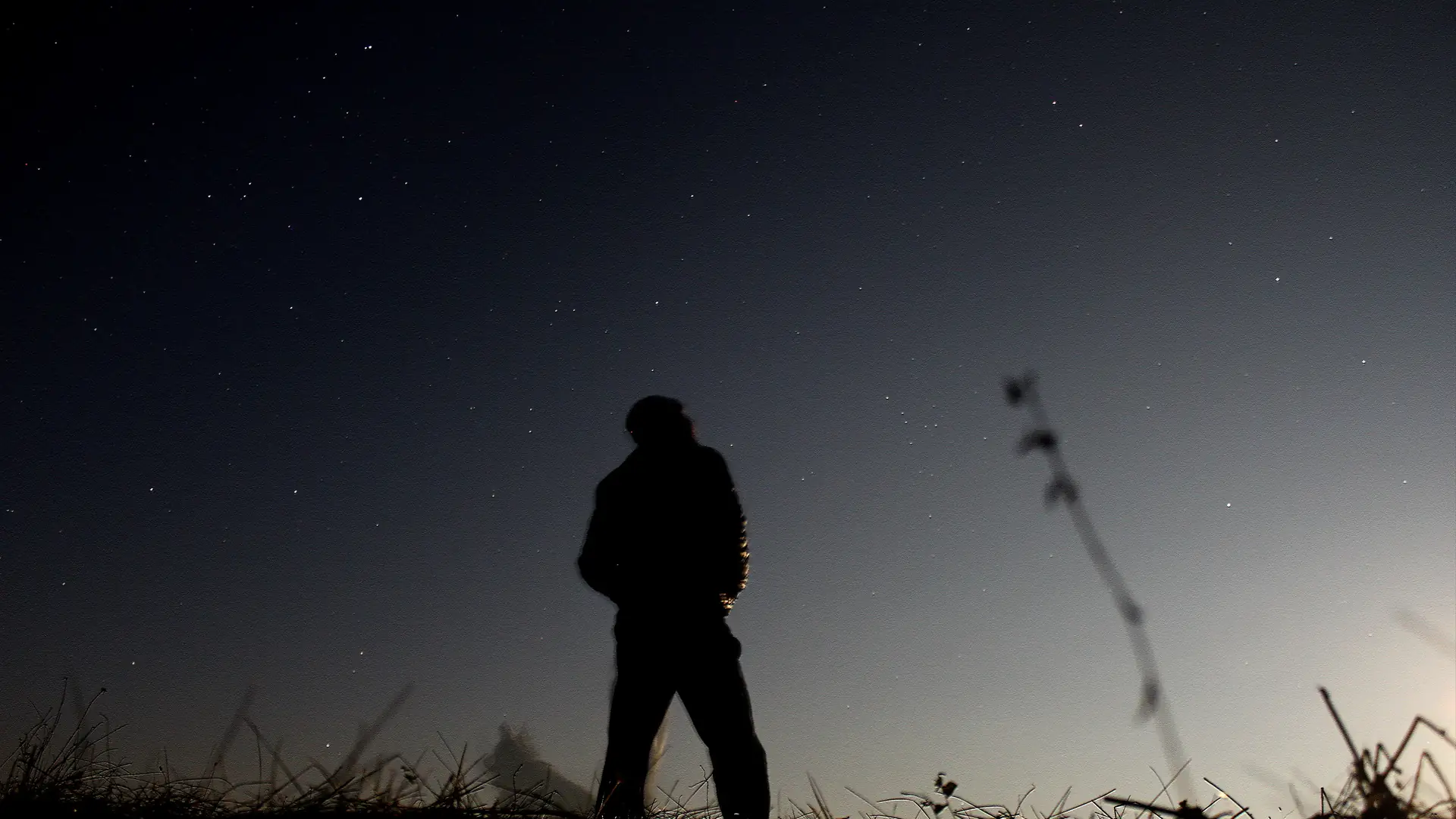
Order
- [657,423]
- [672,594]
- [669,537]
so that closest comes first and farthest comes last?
[672,594] → [669,537] → [657,423]

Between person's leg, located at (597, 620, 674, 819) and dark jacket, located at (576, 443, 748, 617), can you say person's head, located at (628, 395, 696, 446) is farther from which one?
Answer: person's leg, located at (597, 620, 674, 819)

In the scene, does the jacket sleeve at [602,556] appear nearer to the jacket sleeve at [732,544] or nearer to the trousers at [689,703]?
the trousers at [689,703]

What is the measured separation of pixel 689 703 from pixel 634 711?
10.1 inches

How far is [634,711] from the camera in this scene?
3.78 metres

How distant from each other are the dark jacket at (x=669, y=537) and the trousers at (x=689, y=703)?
0.11m

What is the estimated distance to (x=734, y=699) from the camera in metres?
3.79

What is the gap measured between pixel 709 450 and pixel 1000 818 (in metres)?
2.32

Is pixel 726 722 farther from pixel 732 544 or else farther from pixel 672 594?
pixel 732 544

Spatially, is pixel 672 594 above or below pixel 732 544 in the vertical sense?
below

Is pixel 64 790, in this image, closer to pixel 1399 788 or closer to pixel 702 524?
pixel 702 524

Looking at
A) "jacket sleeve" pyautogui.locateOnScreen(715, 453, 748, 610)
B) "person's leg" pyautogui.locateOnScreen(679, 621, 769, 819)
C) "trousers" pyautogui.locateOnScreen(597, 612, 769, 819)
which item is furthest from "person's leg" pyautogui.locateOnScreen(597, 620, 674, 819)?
"jacket sleeve" pyautogui.locateOnScreen(715, 453, 748, 610)

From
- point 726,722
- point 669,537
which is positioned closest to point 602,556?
point 669,537

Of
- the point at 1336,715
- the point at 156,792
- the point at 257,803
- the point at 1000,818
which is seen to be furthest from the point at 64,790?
the point at 1336,715

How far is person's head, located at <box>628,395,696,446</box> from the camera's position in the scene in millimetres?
4262
